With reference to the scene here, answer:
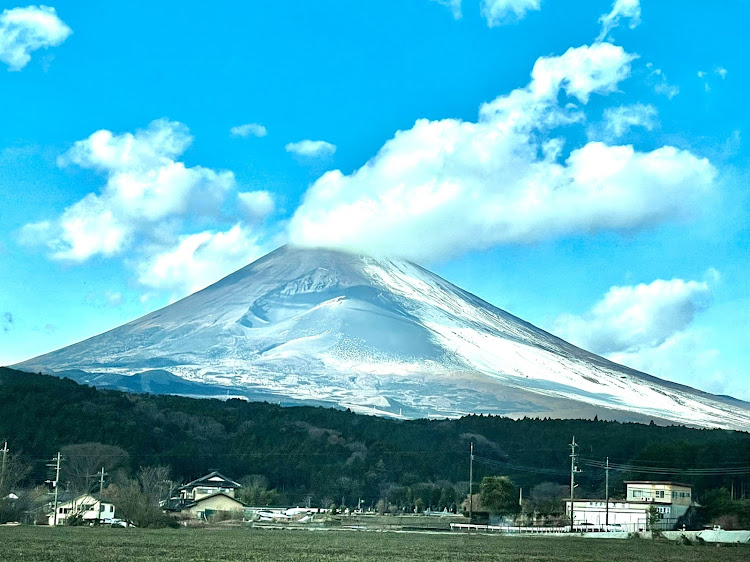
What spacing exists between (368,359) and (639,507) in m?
110

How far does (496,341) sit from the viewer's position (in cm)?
17675

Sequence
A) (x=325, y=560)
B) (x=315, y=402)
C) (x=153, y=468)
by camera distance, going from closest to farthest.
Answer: (x=325, y=560) → (x=153, y=468) → (x=315, y=402)

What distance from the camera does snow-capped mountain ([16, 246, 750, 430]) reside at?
151 meters

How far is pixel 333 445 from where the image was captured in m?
92.2

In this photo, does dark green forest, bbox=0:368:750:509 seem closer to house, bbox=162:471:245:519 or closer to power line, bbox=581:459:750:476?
power line, bbox=581:459:750:476

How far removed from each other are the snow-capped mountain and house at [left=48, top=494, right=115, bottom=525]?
8493cm

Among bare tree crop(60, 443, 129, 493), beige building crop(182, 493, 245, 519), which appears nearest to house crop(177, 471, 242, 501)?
beige building crop(182, 493, 245, 519)

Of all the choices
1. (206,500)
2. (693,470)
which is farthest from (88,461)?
(693,470)

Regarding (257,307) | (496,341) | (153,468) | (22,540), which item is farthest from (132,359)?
(22,540)

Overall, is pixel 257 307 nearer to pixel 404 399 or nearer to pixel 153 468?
pixel 404 399

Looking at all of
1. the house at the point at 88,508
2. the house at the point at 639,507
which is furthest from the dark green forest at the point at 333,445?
the house at the point at 88,508

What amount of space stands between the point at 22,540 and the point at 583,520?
36284 mm

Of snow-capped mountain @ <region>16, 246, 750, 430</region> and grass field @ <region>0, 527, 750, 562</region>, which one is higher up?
snow-capped mountain @ <region>16, 246, 750, 430</region>

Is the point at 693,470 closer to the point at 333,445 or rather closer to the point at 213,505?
the point at 333,445
